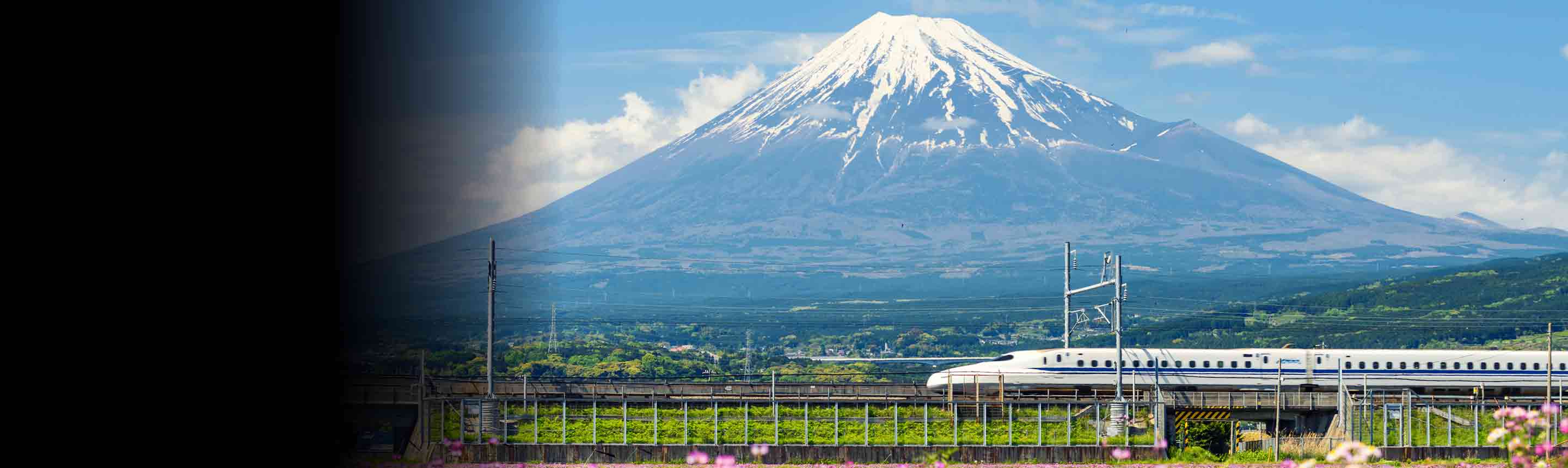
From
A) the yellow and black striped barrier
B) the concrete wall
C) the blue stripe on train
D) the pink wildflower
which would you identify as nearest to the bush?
the concrete wall

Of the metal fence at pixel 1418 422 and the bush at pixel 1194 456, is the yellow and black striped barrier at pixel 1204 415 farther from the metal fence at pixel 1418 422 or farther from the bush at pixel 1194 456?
the bush at pixel 1194 456

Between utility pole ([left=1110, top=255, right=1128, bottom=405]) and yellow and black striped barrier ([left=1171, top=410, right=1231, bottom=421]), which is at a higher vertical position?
utility pole ([left=1110, top=255, right=1128, bottom=405])

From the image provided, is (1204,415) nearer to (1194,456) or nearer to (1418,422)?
(1418,422)

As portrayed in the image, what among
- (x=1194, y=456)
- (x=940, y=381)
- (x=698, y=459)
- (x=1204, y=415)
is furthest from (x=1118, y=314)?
(x=698, y=459)

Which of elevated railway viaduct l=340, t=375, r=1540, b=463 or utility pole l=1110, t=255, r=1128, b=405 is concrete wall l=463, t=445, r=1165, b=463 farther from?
utility pole l=1110, t=255, r=1128, b=405

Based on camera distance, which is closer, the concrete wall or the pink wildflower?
the pink wildflower

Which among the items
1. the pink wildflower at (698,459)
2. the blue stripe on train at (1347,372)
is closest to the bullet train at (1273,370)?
the blue stripe on train at (1347,372)

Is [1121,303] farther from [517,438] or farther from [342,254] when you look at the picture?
[342,254]
